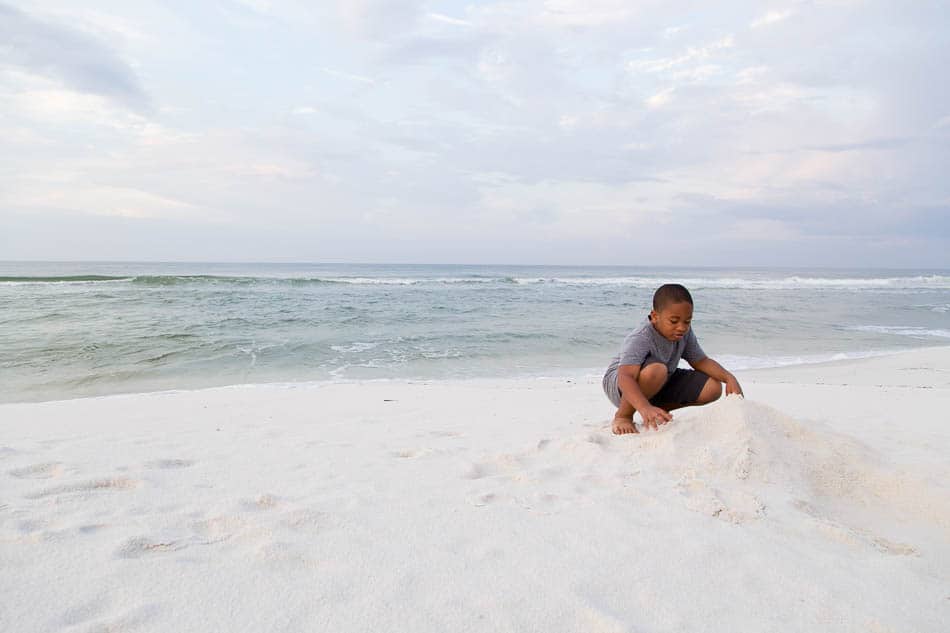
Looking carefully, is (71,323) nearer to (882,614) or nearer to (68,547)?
(68,547)

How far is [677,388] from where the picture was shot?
3705 mm

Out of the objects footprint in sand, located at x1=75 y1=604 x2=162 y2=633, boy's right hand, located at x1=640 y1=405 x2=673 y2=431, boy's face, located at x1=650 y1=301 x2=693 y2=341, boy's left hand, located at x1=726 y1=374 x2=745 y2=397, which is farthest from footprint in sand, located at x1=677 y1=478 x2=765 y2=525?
footprint in sand, located at x1=75 y1=604 x2=162 y2=633

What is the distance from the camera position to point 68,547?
1.75m

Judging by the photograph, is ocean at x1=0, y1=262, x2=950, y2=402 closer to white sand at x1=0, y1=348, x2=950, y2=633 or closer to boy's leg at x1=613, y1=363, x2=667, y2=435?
white sand at x1=0, y1=348, x2=950, y2=633

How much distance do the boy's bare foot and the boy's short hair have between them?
0.72 m

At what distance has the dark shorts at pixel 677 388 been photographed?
3.65 m

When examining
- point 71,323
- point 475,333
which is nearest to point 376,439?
point 475,333

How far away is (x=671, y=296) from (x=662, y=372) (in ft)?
1.53

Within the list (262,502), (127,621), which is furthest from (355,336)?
(127,621)

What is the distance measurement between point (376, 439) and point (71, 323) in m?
12.3

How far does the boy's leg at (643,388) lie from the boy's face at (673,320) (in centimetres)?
20

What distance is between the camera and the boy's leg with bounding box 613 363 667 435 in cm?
332

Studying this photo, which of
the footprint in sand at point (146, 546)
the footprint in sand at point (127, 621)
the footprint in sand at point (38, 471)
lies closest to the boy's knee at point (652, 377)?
the footprint in sand at point (146, 546)

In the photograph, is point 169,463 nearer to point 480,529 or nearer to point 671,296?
point 480,529
